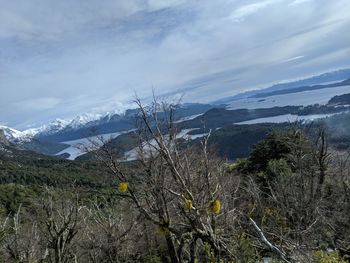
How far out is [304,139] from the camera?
29656 mm

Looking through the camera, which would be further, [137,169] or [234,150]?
[234,150]

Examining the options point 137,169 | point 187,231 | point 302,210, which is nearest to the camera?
point 187,231

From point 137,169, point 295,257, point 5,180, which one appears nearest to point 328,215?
point 137,169

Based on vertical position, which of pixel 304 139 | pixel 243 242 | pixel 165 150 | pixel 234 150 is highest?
pixel 165 150

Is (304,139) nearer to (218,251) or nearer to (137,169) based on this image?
(137,169)

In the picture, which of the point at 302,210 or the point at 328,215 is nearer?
the point at 302,210

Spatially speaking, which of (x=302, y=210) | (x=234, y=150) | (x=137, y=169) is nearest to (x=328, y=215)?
(x=302, y=210)

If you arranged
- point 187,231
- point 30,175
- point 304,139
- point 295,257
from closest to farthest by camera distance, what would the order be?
1. point 295,257
2. point 187,231
3. point 304,139
4. point 30,175

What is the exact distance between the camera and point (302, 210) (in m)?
19.5

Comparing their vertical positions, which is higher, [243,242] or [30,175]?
[243,242]

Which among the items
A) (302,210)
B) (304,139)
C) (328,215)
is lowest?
(328,215)

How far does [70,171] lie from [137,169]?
10998 centimetres

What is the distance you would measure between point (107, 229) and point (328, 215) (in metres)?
13.4

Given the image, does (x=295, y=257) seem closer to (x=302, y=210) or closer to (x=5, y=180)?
(x=302, y=210)
